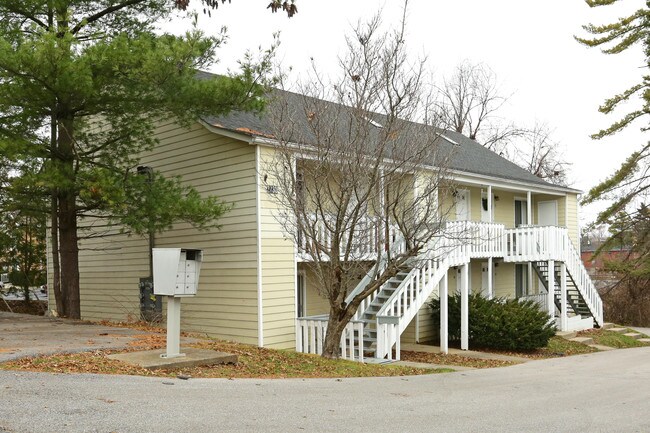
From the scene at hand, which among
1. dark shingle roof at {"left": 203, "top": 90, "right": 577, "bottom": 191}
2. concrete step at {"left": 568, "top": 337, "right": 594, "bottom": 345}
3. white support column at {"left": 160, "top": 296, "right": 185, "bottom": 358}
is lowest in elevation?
concrete step at {"left": 568, "top": 337, "right": 594, "bottom": 345}

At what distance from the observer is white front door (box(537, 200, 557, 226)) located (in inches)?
1081

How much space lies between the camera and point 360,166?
11.5 meters

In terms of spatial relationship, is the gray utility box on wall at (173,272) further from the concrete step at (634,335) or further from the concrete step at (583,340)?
the concrete step at (634,335)

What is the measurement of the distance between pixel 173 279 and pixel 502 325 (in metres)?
11.2

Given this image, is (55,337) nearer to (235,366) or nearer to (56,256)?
(235,366)

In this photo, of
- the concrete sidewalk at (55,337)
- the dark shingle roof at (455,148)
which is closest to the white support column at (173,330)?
the concrete sidewalk at (55,337)

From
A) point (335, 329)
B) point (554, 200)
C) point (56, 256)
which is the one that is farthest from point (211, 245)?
point (554, 200)

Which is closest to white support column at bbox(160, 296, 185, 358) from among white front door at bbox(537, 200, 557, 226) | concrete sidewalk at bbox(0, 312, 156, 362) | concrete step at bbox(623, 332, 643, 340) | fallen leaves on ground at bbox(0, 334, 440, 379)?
fallen leaves on ground at bbox(0, 334, 440, 379)

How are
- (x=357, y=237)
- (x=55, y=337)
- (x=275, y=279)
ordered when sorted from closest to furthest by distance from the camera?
(x=55, y=337) → (x=357, y=237) → (x=275, y=279)

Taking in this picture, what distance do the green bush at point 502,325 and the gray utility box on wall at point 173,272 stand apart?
35.3 ft

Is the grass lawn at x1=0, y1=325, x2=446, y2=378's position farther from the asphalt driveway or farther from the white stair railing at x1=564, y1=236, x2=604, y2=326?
the white stair railing at x1=564, y1=236, x2=604, y2=326

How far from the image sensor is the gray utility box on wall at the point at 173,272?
9625 mm

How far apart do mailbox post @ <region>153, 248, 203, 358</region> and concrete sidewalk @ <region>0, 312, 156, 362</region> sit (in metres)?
1.52

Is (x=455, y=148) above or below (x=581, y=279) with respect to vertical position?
above
